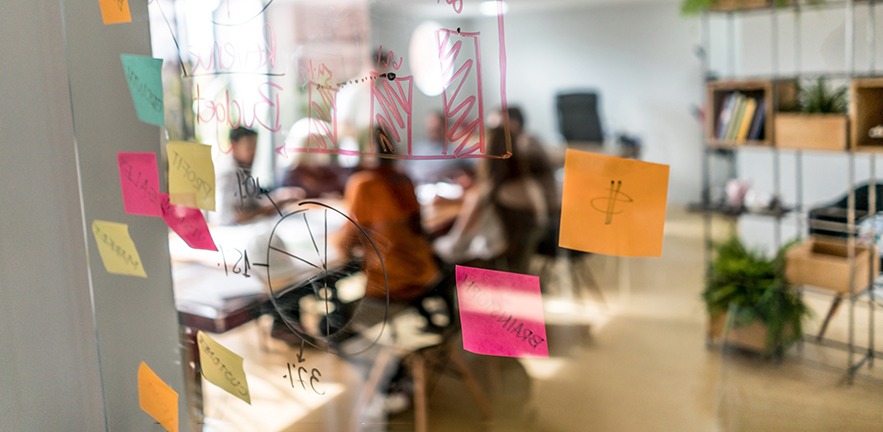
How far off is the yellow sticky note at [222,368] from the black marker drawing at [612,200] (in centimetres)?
43

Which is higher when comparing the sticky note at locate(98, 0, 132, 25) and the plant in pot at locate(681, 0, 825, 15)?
the plant in pot at locate(681, 0, 825, 15)

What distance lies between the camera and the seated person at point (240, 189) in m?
0.69

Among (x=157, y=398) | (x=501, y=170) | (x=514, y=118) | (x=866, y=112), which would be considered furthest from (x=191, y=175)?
(x=501, y=170)

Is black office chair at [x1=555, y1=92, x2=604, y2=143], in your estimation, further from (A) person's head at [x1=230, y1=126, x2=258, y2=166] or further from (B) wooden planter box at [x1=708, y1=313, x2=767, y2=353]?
(A) person's head at [x1=230, y1=126, x2=258, y2=166]

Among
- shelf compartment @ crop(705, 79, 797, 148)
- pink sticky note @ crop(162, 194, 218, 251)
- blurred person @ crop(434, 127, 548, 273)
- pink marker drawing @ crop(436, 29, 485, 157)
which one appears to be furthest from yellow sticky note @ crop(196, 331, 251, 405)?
shelf compartment @ crop(705, 79, 797, 148)

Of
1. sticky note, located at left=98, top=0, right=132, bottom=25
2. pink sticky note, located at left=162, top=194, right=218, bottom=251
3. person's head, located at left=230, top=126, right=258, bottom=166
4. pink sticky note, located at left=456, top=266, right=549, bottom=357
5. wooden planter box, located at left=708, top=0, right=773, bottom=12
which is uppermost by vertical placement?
wooden planter box, located at left=708, top=0, right=773, bottom=12

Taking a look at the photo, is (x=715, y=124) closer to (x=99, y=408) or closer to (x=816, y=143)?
(x=816, y=143)

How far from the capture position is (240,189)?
2.30 feet

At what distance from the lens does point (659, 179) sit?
472 mm

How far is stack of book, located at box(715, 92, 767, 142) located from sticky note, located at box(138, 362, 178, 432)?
284 centimetres

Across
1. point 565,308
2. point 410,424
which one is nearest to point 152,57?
point 410,424

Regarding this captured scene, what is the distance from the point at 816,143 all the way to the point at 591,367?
1249 mm

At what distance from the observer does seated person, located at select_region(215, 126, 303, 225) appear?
2.27ft

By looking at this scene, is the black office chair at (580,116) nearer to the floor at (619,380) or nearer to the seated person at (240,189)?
the floor at (619,380)
